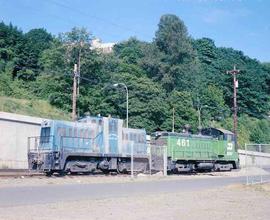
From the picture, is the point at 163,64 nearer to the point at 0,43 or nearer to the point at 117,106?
the point at 117,106

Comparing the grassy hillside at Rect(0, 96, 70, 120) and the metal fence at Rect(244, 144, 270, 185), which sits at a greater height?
the grassy hillside at Rect(0, 96, 70, 120)

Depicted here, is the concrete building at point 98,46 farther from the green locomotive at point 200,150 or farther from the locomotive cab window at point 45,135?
the locomotive cab window at point 45,135

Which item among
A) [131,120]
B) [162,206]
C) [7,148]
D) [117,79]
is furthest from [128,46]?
[162,206]

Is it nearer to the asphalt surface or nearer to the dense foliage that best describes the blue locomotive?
the asphalt surface

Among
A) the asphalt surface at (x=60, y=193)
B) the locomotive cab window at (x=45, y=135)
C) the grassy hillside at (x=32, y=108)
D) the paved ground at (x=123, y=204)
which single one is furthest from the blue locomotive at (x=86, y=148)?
the grassy hillside at (x=32, y=108)

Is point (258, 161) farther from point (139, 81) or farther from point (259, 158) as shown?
point (139, 81)

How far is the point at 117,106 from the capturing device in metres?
65.7

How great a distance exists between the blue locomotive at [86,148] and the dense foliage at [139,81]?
26681 mm

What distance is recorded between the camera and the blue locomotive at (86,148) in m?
28.0

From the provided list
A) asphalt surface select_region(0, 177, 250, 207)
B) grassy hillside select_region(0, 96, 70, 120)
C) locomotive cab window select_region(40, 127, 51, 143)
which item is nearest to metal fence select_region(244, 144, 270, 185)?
asphalt surface select_region(0, 177, 250, 207)

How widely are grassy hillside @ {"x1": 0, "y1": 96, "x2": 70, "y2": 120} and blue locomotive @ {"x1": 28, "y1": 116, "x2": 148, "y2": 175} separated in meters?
18.8

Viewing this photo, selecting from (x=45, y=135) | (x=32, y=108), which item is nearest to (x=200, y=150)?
(x=45, y=135)

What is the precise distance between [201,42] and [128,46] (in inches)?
992

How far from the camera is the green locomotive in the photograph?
121 ft
